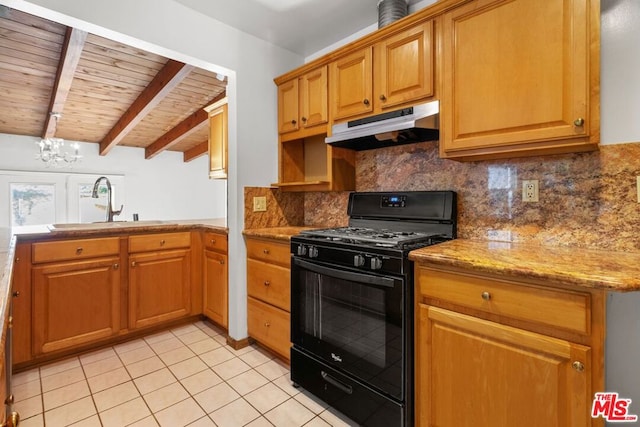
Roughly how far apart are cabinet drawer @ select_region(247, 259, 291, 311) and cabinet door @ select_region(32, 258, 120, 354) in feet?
3.35

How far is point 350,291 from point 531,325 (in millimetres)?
768

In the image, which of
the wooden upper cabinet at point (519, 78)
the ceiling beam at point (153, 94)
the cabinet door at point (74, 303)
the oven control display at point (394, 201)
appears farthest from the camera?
the ceiling beam at point (153, 94)

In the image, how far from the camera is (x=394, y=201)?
2055 mm

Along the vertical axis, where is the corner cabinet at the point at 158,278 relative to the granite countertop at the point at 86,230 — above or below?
below

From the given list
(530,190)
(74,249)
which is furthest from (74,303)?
(530,190)

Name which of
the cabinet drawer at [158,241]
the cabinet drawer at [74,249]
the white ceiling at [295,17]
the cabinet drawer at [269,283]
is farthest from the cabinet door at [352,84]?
the cabinet drawer at [74,249]

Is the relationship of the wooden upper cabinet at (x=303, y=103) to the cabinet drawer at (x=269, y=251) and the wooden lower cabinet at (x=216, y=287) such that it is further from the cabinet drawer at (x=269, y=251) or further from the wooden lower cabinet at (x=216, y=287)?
the wooden lower cabinet at (x=216, y=287)

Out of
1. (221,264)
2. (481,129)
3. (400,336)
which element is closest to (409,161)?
(481,129)

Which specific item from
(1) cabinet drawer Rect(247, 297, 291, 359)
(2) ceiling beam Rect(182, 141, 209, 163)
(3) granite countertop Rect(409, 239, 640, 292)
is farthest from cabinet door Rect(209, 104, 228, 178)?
(2) ceiling beam Rect(182, 141, 209, 163)

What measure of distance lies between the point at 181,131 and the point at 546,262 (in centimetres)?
516

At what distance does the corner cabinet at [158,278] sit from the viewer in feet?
8.18

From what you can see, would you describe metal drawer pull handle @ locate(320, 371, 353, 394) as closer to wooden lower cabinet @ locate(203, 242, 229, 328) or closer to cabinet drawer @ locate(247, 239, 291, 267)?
cabinet drawer @ locate(247, 239, 291, 267)

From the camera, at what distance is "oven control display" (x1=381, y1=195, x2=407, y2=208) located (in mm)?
2006

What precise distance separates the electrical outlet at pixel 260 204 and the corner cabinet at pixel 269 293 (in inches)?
10.1
